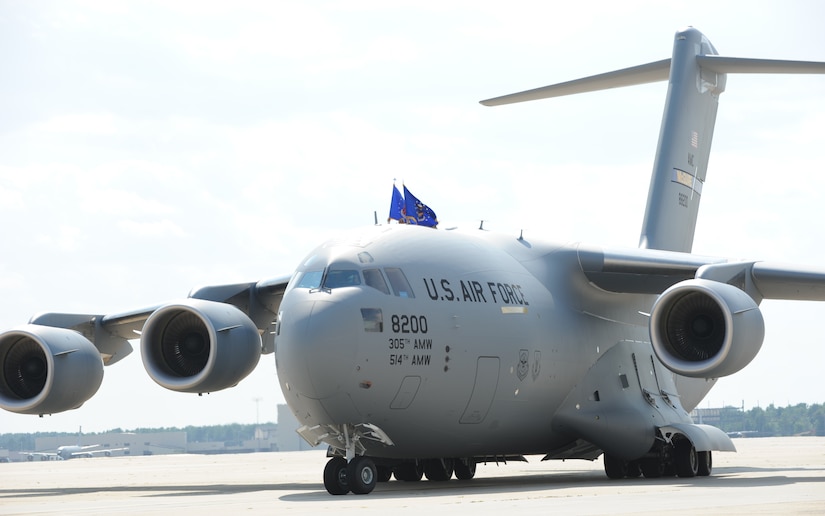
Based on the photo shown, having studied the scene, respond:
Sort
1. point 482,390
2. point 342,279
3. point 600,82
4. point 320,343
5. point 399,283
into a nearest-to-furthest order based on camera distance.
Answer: point 320,343, point 342,279, point 399,283, point 482,390, point 600,82

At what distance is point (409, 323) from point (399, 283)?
0.47 meters

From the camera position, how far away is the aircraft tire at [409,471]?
1612 centimetres

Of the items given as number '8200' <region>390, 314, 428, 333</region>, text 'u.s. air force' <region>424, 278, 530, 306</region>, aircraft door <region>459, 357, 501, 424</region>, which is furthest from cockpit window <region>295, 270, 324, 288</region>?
aircraft door <region>459, 357, 501, 424</region>

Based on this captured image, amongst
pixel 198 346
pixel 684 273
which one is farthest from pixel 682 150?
pixel 198 346

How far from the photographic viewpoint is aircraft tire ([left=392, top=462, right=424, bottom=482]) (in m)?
16.1

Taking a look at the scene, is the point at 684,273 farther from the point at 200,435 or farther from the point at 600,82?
the point at 200,435

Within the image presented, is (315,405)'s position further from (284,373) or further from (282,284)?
(282,284)

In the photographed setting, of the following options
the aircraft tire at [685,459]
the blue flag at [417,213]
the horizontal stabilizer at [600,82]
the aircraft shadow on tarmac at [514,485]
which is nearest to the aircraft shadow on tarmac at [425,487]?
the aircraft shadow on tarmac at [514,485]

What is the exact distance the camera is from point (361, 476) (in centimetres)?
1264

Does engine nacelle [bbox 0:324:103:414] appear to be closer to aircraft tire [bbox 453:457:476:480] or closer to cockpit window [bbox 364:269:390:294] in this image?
cockpit window [bbox 364:269:390:294]

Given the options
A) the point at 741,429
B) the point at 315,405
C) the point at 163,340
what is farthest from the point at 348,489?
the point at 741,429

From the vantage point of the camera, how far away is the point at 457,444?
14.3 meters

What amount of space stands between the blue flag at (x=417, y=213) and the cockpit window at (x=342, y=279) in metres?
2.46

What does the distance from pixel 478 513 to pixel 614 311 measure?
25.3 feet
